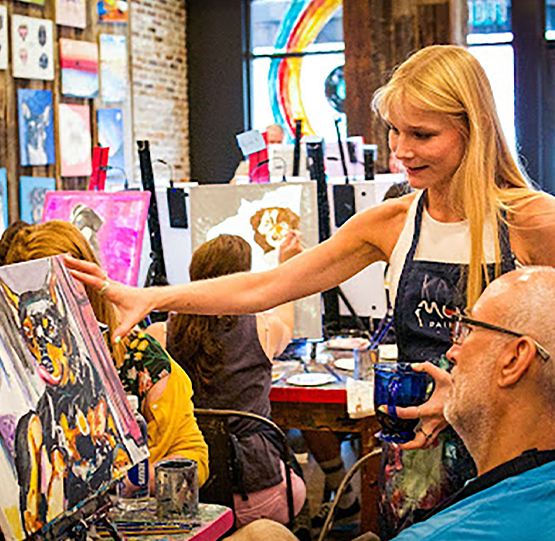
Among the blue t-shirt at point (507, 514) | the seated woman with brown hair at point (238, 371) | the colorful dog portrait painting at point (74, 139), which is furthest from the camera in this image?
the colorful dog portrait painting at point (74, 139)

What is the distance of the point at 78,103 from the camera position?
9242 millimetres

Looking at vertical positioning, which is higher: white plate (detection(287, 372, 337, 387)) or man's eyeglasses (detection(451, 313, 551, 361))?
man's eyeglasses (detection(451, 313, 551, 361))

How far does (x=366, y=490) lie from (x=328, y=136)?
7476 millimetres

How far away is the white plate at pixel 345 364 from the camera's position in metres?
3.98

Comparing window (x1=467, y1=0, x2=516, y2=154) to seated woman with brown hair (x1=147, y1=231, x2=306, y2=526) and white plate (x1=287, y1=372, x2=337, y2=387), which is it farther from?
seated woman with brown hair (x1=147, y1=231, x2=306, y2=526)

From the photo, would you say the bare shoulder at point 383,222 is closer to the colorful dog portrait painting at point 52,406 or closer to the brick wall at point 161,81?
the colorful dog portrait painting at point 52,406

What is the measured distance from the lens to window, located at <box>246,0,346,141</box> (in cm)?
1084

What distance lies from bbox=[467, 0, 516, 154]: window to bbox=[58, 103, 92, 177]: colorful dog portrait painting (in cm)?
402

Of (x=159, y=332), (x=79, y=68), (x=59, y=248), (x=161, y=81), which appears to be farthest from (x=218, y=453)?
(x=161, y=81)

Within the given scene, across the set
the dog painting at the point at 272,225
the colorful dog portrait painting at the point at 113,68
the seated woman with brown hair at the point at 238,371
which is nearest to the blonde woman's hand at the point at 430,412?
the seated woman with brown hair at the point at 238,371

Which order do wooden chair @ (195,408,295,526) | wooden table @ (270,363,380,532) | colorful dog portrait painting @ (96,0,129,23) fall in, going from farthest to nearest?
1. colorful dog portrait painting @ (96,0,129,23)
2. wooden table @ (270,363,380,532)
3. wooden chair @ (195,408,295,526)

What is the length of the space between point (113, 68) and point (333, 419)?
22.5 ft

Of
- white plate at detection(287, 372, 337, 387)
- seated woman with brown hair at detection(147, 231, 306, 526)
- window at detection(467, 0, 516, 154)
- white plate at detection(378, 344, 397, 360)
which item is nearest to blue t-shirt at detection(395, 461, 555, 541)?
seated woman with brown hair at detection(147, 231, 306, 526)

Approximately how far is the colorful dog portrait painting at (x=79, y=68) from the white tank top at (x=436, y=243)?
7.35 meters
